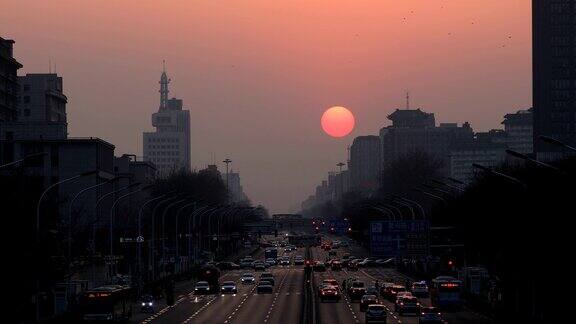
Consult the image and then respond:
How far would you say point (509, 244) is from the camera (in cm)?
7388

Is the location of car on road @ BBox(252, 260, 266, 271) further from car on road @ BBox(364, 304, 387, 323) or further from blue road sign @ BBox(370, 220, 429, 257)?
car on road @ BBox(364, 304, 387, 323)

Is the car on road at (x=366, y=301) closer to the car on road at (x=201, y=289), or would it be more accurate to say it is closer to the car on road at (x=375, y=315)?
the car on road at (x=375, y=315)

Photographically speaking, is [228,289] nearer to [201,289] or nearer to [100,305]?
[201,289]

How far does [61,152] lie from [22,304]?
7071cm

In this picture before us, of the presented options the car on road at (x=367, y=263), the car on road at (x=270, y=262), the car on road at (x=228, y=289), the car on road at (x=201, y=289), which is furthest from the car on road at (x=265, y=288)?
the car on road at (x=367, y=263)

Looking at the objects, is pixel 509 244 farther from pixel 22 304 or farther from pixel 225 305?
pixel 22 304

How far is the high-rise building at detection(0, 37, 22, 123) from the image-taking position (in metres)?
154

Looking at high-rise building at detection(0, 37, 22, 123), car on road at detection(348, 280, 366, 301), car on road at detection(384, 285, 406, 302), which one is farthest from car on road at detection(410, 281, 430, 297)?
high-rise building at detection(0, 37, 22, 123)

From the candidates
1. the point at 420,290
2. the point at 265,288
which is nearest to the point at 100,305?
the point at 420,290

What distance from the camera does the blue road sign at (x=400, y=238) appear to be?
94.9 metres

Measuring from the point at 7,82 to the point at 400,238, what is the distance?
7598 centimetres

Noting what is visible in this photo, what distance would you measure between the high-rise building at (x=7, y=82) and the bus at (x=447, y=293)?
8515cm

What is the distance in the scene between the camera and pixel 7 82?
155875 millimetres

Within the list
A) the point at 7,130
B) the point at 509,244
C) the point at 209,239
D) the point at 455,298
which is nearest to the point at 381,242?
the point at 455,298
